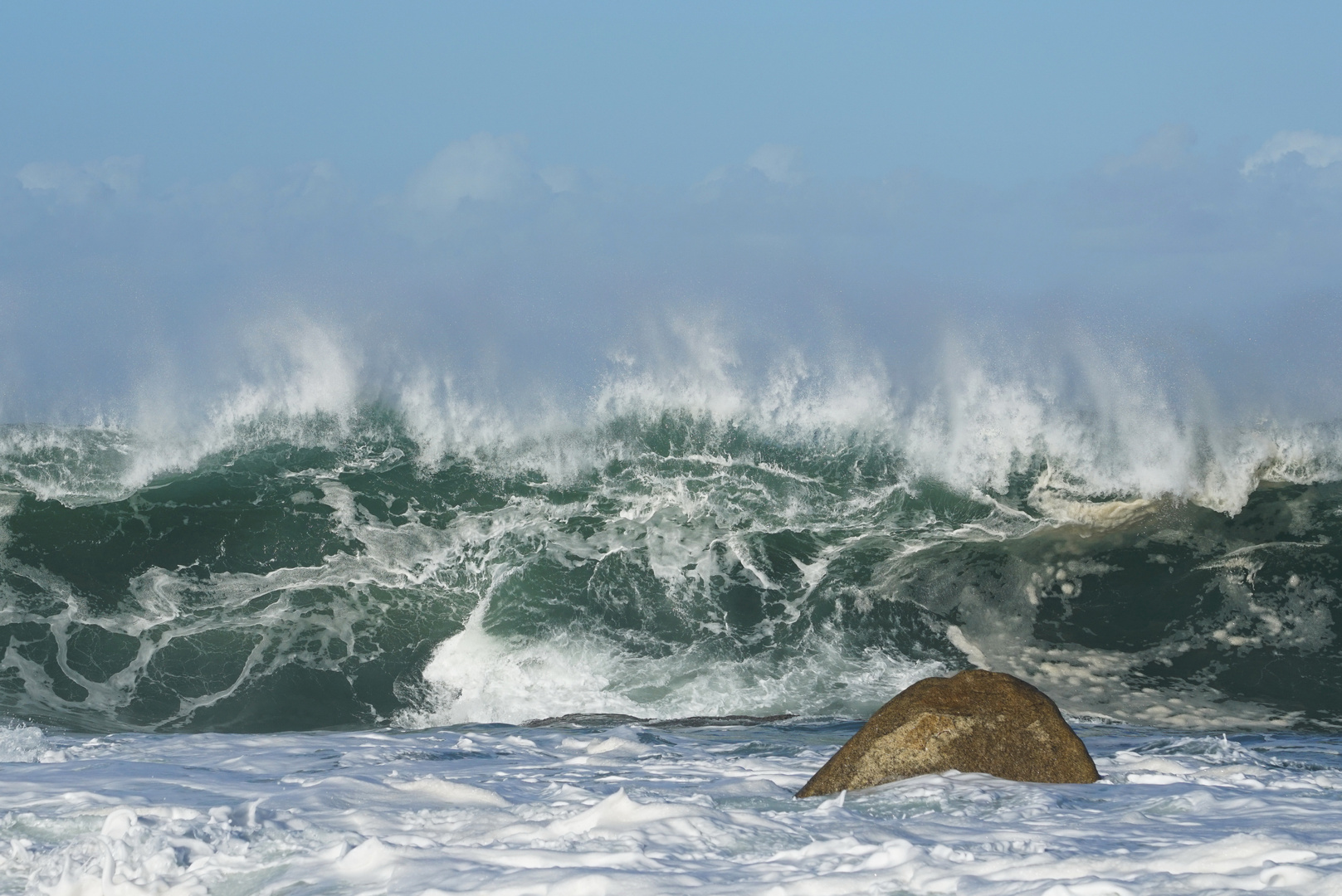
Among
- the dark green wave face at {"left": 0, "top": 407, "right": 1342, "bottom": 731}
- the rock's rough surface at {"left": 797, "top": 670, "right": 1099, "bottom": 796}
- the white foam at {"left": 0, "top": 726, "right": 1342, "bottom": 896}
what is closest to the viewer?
the white foam at {"left": 0, "top": 726, "right": 1342, "bottom": 896}

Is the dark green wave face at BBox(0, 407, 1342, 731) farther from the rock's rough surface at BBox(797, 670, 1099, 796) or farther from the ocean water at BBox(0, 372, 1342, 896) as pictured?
the rock's rough surface at BBox(797, 670, 1099, 796)

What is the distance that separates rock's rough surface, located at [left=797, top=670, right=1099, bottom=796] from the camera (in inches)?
184

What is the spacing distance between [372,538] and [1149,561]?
7876mm

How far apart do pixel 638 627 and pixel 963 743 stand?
5377mm

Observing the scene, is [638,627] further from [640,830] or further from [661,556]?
[640,830]

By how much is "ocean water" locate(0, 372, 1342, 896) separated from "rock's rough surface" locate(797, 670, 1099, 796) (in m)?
0.19

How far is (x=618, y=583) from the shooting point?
10.4 metres

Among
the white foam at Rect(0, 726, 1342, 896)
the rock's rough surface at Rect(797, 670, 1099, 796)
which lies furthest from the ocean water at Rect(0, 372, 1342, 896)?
the rock's rough surface at Rect(797, 670, 1099, 796)

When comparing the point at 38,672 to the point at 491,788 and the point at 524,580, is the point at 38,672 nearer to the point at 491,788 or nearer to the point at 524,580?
the point at 524,580

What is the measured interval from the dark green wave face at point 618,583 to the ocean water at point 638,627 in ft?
0.12

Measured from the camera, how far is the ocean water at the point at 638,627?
3.80m

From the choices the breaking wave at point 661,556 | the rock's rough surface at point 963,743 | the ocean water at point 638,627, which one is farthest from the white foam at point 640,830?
the breaking wave at point 661,556

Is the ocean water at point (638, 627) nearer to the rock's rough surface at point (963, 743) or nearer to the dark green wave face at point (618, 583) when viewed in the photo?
the dark green wave face at point (618, 583)

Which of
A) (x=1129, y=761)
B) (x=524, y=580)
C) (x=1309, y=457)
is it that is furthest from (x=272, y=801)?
(x=1309, y=457)
